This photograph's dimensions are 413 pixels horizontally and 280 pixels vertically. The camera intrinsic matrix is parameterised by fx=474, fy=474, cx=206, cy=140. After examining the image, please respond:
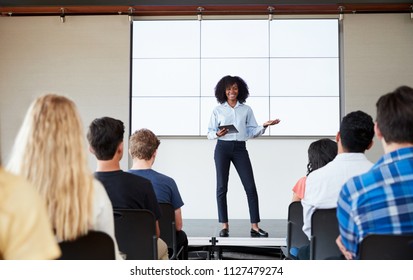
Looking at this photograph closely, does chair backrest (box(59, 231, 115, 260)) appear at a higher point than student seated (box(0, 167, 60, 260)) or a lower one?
lower

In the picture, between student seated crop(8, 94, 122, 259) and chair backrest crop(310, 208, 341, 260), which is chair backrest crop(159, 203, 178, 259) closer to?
chair backrest crop(310, 208, 341, 260)

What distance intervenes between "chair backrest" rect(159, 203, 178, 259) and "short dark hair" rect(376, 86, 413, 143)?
1.38 m

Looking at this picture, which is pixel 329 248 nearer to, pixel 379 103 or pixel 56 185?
pixel 379 103

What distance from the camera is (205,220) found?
17.6 feet

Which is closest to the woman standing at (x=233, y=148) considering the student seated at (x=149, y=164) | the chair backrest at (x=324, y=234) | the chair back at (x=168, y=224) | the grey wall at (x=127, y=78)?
the student seated at (x=149, y=164)

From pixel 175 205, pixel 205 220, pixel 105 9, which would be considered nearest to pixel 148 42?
pixel 105 9

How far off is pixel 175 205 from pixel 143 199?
68 cm

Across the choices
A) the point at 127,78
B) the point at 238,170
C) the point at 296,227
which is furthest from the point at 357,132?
the point at 127,78

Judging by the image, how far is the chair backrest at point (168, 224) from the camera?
258 centimetres

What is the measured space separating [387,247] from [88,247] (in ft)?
2.85

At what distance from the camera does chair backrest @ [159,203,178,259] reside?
258cm

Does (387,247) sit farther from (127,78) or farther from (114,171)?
(127,78)

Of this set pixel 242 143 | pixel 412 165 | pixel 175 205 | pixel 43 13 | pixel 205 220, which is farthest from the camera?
pixel 43 13

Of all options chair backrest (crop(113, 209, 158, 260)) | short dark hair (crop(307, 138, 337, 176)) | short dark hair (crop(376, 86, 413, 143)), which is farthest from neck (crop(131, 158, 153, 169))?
short dark hair (crop(376, 86, 413, 143))
